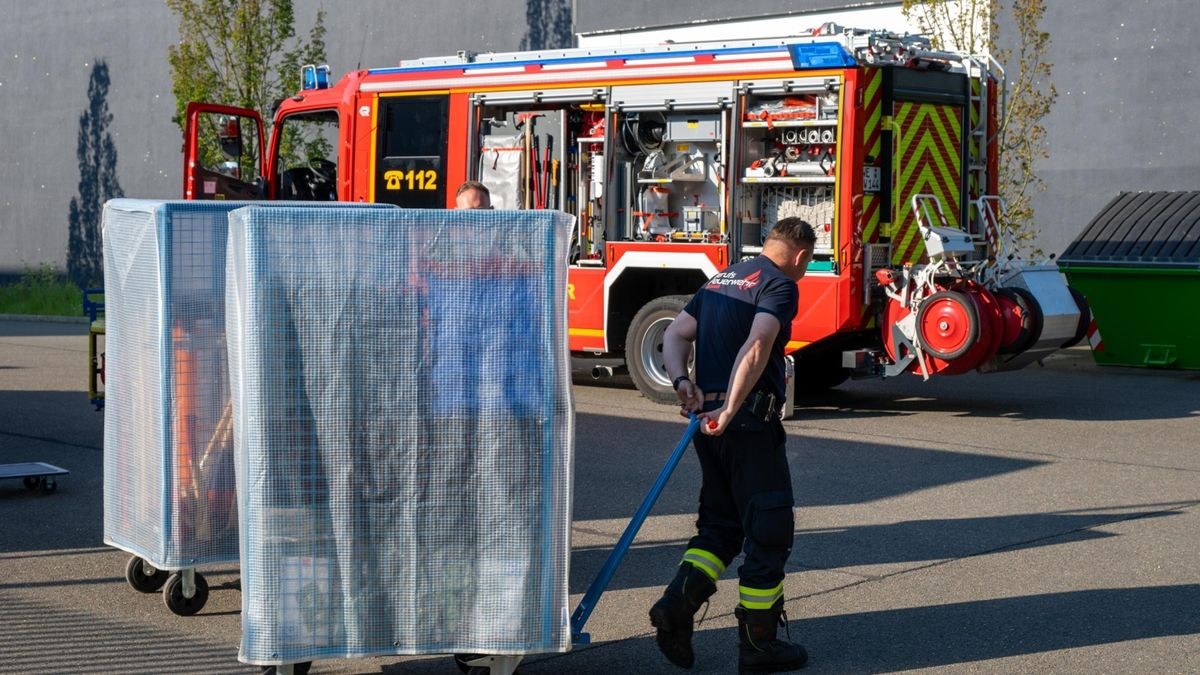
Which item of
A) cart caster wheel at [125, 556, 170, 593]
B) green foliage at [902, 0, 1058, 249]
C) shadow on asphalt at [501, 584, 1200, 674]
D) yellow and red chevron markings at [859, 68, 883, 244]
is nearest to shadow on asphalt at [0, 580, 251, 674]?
cart caster wheel at [125, 556, 170, 593]

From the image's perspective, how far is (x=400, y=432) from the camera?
211 inches

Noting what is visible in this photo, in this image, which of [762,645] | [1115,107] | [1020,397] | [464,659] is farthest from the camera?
[1115,107]

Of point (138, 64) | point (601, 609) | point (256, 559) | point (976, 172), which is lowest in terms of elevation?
point (601, 609)

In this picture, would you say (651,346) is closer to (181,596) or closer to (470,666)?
(181,596)

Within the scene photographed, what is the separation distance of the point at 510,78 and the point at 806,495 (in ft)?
20.7

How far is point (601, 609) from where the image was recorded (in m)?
6.89

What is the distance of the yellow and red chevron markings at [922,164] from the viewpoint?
12.8 metres

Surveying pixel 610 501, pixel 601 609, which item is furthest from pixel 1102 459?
pixel 601 609

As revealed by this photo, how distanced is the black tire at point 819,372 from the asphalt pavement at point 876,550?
0.77 m

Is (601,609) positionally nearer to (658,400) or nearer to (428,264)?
(428,264)

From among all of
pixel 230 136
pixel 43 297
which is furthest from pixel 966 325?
pixel 43 297

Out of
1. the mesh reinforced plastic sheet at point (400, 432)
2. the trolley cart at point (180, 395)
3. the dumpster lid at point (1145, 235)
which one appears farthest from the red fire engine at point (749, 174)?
the mesh reinforced plastic sheet at point (400, 432)

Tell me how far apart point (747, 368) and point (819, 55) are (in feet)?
23.5

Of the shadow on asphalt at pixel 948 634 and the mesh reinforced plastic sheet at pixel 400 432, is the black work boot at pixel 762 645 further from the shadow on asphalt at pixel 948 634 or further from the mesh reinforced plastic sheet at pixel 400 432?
the mesh reinforced plastic sheet at pixel 400 432
